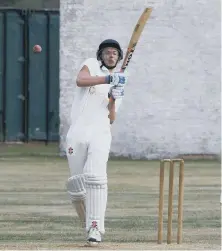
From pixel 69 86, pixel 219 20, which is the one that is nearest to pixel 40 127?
pixel 69 86

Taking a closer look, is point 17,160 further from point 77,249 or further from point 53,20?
point 77,249

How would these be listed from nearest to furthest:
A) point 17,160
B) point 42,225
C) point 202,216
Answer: point 42,225 → point 202,216 → point 17,160

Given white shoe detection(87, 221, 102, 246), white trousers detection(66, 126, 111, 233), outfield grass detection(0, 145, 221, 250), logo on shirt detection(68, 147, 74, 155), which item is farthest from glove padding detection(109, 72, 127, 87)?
outfield grass detection(0, 145, 221, 250)

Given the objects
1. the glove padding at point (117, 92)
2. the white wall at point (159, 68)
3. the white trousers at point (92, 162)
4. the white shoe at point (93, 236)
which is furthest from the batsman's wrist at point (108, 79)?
the white wall at point (159, 68)

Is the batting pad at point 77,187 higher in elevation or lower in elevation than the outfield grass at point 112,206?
higher

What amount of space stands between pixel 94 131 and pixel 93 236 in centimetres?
80

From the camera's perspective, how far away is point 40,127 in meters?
24.4

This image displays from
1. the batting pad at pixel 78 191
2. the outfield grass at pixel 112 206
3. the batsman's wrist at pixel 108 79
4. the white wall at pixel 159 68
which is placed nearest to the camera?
the batsman's wrist at pixel 108 79

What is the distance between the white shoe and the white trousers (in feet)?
0.10

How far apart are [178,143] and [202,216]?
807 cm

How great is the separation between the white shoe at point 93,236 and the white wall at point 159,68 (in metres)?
10.9

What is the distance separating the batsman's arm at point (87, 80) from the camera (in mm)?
10641

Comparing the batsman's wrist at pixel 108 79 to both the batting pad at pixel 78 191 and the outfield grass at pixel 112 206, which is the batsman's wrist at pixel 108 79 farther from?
the outfield grass at pixel 112 206

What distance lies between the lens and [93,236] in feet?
34.9
